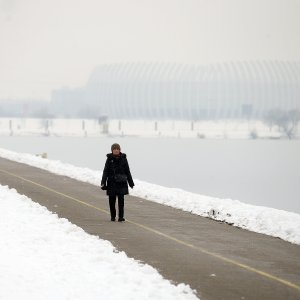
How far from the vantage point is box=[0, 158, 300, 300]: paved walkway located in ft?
30.4

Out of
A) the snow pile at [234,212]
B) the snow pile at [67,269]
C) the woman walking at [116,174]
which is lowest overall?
the snow pile at [234,212]

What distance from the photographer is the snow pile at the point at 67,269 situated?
836 cm

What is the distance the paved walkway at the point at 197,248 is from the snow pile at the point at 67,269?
405mm

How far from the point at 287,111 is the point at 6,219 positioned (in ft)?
594

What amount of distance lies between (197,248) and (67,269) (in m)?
3.17

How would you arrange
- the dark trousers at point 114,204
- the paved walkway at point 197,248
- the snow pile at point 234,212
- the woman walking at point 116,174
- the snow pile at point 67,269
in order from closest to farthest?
1. the snow pile at point 67,269
2. the paved walkway at point 197,248
3. the snow pile at point 234,212
4. the woman walking at point 116,174
5. the dark trousers at point 114,204

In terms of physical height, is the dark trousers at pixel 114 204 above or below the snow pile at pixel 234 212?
above

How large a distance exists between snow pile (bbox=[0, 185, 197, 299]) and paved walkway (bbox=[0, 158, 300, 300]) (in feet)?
1.33

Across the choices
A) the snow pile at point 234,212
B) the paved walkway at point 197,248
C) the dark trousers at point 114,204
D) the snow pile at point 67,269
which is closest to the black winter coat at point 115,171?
the dark trousers at point 114,204

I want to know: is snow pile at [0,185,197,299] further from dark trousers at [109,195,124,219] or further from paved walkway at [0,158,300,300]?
dark trousers at [109,195,124,219]

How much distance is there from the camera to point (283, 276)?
32.7ft

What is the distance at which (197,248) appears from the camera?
1234 centimetres

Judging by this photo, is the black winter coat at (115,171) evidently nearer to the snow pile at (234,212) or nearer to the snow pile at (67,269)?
the snow pile at (67,269)

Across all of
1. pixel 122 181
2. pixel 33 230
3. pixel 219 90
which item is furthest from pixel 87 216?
pixel 219 90
